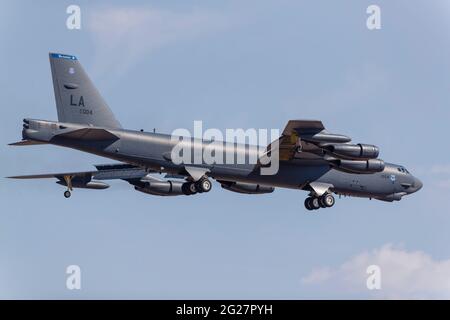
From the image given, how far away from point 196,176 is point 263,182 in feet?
12.0

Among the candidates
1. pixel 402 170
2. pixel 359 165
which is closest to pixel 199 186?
pixel 359 165

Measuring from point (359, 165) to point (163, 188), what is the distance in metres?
10.0

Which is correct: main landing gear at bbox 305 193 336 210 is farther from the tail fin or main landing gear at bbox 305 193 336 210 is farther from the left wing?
the tail fin

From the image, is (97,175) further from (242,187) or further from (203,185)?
(203,185)

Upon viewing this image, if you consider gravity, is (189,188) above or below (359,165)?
below

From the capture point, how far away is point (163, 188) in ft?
188

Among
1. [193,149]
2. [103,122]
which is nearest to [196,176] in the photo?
[193,149]

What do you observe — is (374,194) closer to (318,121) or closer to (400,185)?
(400,185)

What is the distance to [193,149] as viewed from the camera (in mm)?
49781

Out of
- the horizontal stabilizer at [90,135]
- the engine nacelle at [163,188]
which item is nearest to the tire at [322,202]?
the engine nacelle at [163,188]

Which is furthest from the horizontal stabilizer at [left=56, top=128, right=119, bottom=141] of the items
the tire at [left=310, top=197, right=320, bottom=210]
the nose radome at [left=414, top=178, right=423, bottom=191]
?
the nose radome at [left=414, top=178, right=423, bottom=191]
